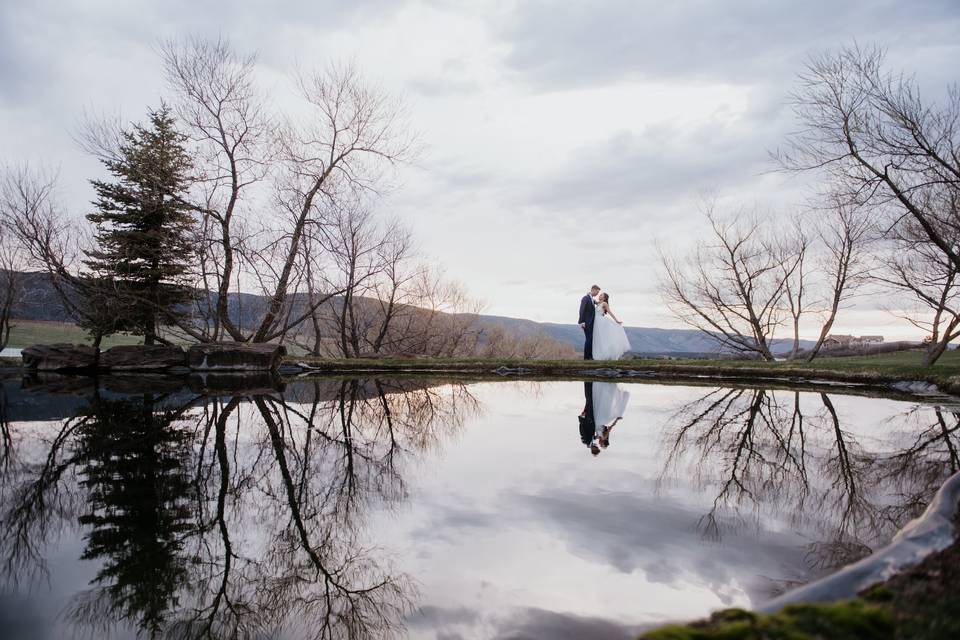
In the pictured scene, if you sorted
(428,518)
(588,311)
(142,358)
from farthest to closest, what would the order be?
(588,311), (142,358), (428,518)

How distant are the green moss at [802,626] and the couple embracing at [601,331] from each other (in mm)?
18679

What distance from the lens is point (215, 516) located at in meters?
4.14

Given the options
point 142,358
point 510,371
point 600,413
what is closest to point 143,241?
point 142,358

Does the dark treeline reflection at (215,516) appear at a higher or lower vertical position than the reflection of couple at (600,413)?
lower

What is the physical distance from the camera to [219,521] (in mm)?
4047

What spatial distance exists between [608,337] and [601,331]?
1.31 ft

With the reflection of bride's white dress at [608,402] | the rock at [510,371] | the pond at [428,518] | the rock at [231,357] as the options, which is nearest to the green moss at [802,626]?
the pond at [428,518]

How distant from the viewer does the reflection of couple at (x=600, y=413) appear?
24.2 feet

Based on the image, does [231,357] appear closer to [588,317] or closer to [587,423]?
[588,317]

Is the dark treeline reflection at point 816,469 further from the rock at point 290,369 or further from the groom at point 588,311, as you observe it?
the rock at point 290,369

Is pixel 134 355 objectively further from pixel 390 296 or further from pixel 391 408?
pixel 391 408

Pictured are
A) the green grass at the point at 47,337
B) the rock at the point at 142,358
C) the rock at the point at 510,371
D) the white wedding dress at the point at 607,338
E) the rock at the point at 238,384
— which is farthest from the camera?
the green grass at the point at 47,337

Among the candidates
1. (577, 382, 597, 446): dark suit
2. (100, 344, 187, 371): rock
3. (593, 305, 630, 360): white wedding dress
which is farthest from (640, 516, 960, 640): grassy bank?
(100, 344, 187, 371): rock

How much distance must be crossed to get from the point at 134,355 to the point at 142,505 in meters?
17.2
